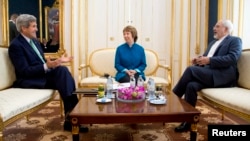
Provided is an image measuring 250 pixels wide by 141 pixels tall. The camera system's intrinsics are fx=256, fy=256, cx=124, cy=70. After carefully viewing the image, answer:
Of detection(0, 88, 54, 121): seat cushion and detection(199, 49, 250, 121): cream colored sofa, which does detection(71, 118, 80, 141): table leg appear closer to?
detection(0, 88, 54, 121): seat cushion

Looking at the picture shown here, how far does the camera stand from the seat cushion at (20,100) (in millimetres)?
1763

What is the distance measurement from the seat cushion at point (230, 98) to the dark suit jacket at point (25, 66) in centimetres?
165

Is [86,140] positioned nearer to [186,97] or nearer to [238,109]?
[186,97]

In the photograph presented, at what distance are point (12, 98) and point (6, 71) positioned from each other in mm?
606

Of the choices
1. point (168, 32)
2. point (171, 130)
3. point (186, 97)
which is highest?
point (168, 32)

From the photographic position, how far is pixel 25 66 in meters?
2.51

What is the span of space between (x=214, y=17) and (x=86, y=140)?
2.76 meters

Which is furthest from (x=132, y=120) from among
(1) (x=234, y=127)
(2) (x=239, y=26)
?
(2) (x=239, y=26)

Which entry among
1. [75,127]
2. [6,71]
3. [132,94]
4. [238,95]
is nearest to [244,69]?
[238,95]

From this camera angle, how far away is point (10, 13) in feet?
13.3

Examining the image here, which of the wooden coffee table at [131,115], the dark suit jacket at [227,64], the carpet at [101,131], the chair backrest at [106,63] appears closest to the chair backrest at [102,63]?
the chair backrest at [106,63]

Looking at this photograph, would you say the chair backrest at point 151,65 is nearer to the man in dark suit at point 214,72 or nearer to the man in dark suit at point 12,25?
the man in dark suit at point 214,72

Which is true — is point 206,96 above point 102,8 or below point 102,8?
below

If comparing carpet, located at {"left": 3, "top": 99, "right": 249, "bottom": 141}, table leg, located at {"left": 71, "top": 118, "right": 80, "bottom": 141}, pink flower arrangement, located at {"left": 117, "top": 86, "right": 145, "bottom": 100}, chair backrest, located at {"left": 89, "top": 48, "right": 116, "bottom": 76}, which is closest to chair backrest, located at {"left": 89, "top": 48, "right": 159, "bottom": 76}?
chair backrest, located at {"left": 89, "top": 48, "right": 116, "bottom": 76}
